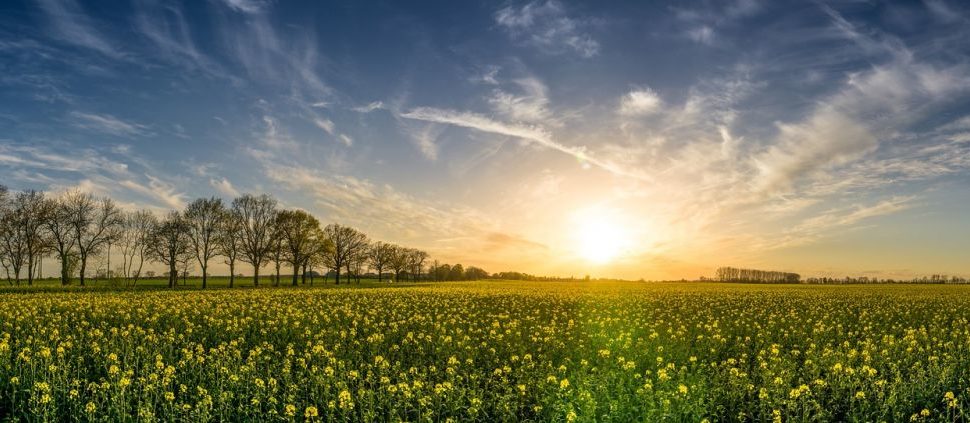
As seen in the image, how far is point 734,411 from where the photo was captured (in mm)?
9914

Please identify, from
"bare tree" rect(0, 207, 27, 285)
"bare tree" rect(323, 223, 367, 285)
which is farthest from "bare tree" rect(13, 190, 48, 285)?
"bare tree" rect(323, 223, 367, 285)

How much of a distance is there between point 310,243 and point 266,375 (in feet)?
219

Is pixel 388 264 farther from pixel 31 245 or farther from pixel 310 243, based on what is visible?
pixel 31 245


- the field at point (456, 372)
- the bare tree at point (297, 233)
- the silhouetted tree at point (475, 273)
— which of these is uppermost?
the bare tree at point (297, 233)

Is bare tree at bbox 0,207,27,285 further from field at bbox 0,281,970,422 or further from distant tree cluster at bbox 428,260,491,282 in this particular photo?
distant tree cluster at bbox 428,260,491,282

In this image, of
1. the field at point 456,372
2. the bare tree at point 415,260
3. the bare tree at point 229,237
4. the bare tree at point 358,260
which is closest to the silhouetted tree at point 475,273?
the bare tree at point 415,260

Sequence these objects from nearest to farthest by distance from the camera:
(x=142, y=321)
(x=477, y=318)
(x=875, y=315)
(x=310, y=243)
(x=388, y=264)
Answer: (x=142, y=321) → (x=477, y=318) → (x=875, y=315) → (x=310, y=243) → (x=388, y=264)

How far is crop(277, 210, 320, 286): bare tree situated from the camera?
7212 centimetres

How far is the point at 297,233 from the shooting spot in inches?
2881

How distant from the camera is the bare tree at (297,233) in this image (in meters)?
72.1

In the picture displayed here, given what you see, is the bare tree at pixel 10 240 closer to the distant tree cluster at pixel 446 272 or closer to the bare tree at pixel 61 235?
the bare tree at pixel 61 235

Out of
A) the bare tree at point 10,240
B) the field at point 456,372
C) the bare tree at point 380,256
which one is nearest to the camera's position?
the field at point 456,372

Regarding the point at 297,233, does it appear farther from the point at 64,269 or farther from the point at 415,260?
the point at 415,260

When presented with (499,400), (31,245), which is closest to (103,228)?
(31,245)
